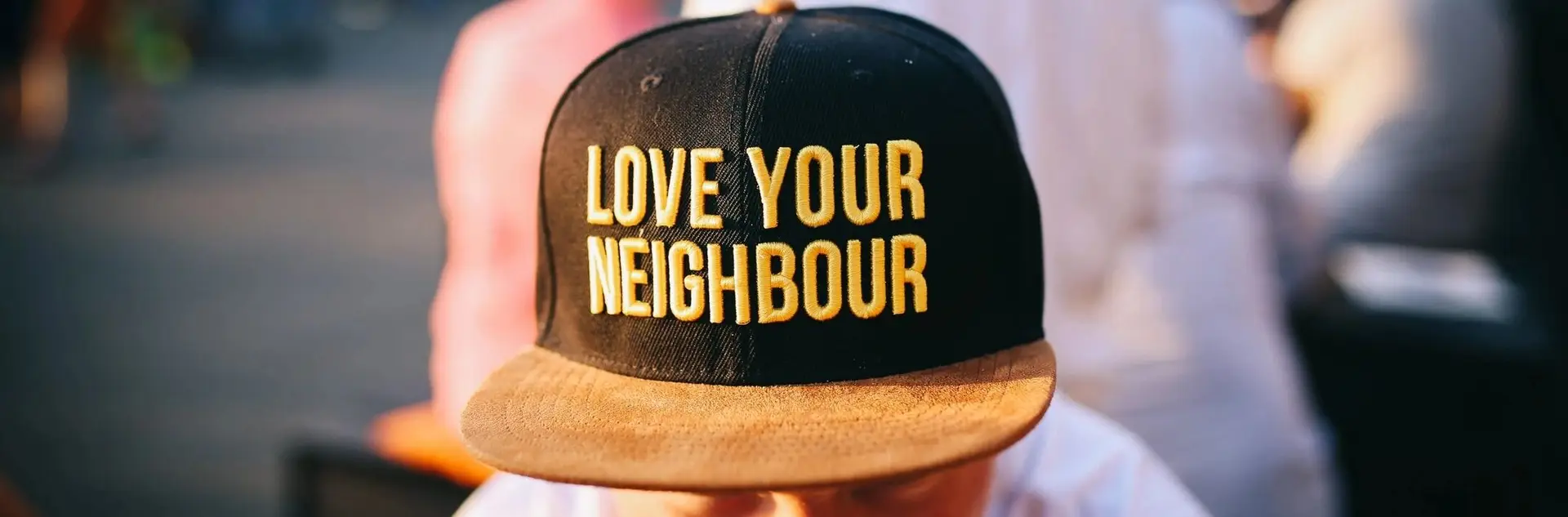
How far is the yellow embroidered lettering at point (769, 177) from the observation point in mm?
1005

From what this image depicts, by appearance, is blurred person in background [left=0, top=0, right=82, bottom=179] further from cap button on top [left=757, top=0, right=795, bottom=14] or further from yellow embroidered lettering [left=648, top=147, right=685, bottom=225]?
yellow embroidered lettering [left=648, top=147, right=685, bottom=225]

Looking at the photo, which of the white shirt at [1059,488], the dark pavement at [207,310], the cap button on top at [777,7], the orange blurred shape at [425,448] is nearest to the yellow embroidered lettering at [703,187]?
the cap button on top at [777,7]

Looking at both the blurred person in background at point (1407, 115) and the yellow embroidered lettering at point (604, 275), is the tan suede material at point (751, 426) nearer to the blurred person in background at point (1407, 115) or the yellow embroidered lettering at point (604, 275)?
the yellow embroidered lettering at point (604, 275)

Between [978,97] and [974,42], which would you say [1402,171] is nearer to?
[974,42]

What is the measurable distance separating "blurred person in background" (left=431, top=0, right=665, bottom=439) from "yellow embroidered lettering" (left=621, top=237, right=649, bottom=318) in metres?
0.99

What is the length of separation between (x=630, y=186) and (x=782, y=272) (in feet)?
0.49

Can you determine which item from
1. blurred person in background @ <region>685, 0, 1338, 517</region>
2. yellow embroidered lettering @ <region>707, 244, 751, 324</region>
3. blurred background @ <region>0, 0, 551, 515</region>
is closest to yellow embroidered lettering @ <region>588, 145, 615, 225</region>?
yellow embroidered lettering @ <region>707, 244, 751, 324</region>

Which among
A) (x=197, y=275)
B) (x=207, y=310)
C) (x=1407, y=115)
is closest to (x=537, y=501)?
(x=1407, y=115)

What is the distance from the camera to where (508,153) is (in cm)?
209

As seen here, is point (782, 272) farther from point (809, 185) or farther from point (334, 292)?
point (334, 292)

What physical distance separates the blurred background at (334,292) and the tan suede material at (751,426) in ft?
3.63

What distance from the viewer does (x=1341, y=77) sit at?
3.22m

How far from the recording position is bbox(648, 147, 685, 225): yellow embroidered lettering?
1.03 meters

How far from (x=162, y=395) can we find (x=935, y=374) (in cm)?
388
